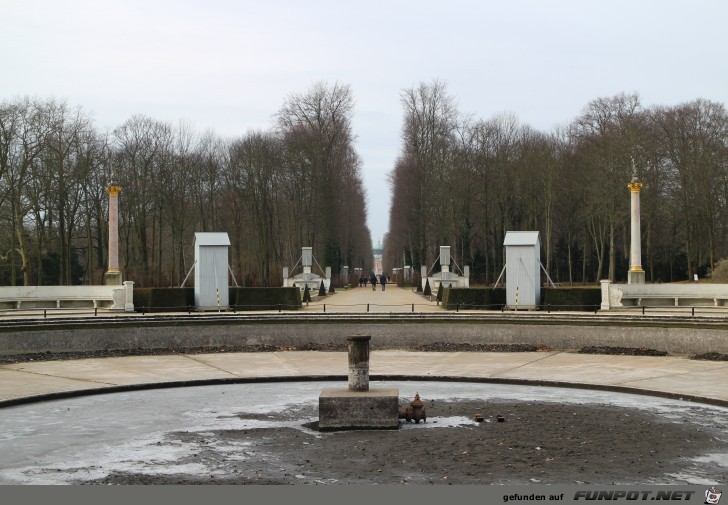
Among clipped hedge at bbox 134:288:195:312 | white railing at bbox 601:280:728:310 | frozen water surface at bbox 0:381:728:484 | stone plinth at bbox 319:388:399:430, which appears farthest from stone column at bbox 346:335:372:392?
white railing at bbox 601:280:728:310

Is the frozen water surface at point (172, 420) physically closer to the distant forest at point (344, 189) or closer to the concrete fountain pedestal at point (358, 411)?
the concrete fountain pedestal at point (358, 411)

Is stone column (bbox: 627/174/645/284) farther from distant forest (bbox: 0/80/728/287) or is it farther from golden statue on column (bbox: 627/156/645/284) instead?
distant forest (bbox: 0/80/728/287)

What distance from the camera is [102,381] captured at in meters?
19.7

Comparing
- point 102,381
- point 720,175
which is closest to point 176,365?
point 102,381

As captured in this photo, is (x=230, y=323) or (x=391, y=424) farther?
(x=230, y=323)

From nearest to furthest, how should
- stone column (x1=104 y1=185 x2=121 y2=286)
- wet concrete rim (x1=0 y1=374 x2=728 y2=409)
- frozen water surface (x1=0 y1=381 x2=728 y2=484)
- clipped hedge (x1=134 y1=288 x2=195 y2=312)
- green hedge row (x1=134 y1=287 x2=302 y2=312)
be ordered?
frozen water surface (x1=0 y1=381 x2=728 y2=484)
wet concrete rim (x1=0 y1=374 x2=728 y2=409)
clipped hedge (x1=134 y1=288 x2=195 y2=312)
green hedge row (x1=134 y1=287 x2=302 y2=312)
stone column (x1=104 y1=185 x2=121 y2=286)

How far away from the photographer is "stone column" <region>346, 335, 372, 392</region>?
577 inches

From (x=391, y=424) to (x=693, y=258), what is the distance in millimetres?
56429

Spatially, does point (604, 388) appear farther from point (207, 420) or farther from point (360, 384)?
point (207, 420)

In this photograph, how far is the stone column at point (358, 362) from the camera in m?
14.6

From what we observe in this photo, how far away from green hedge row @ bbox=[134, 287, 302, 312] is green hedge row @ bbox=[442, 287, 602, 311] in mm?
6653

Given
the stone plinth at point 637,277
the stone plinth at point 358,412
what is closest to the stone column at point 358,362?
the stone plinth at point 358,412

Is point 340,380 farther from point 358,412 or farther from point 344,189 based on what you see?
point 344,189

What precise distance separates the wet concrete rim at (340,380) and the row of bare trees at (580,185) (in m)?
41.9
